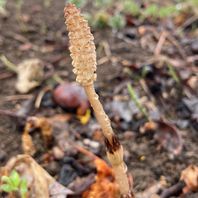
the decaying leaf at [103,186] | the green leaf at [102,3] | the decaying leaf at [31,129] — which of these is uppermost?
the green leaf at [102,3]

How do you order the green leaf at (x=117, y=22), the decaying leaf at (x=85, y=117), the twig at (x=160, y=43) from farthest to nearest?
the green leaf at (x=117, y=22) < the twig at (x=160, y=43) < the decaying leaf at (x=85, y=117)

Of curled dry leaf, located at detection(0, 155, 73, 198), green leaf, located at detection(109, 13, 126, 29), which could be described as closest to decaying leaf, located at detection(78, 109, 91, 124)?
curled dry leaf, located at detection(0, 155, 73, 198)

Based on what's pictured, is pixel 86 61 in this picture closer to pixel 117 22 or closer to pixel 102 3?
pixel 117 22

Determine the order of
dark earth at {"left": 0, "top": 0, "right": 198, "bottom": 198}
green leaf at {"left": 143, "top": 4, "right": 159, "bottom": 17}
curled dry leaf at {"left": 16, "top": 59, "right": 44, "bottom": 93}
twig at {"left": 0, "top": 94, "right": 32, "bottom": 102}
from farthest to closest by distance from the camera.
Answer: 1. green leaf at {"left": 143, "top": 4, "right": 159, "bottom": 17}
2. curled dry leaf at {"left": 16, "top": 59, "right": 44, "bottom": 93}
3. twig at {"left": 0, "top": 94, "right": 32, "bottom": 102}
4. dark earth at {"left": 0, "top": 0, "right": 198, "bottom": 198}

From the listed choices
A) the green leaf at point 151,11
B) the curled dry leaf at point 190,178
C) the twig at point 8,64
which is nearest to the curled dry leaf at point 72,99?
the twig at point 8,64

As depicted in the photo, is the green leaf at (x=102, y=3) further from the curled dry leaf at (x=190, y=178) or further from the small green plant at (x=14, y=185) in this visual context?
the small green plant at (x=14, y=185)

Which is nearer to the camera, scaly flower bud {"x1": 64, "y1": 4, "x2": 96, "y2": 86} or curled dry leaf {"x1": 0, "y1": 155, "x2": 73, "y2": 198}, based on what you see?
scaly flower bud {"x1": 64, "y1": 4, "x2": 96, "y2": 86}

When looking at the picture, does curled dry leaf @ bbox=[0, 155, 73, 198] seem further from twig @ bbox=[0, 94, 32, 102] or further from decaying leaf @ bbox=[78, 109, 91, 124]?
twig @ bbox=[0, 94, 32, 102]
